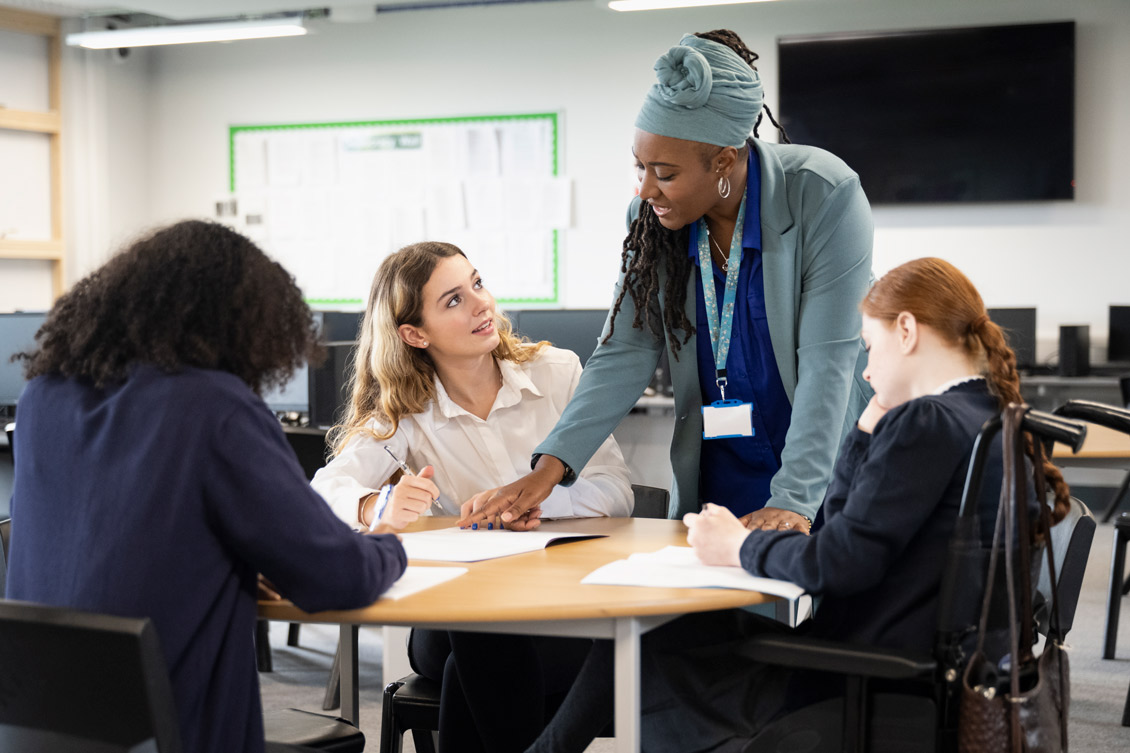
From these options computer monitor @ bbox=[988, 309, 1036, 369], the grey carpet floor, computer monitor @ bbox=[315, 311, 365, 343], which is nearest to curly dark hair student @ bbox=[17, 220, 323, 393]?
the grey carpet floor

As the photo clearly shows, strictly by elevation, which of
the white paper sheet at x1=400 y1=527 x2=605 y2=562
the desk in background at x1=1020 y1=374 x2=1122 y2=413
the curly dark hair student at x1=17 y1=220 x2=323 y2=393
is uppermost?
the curly dark hair student at x1=17 y1=220 x2=323 y2=393

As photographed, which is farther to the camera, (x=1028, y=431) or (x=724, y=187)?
(x=724, y=187)

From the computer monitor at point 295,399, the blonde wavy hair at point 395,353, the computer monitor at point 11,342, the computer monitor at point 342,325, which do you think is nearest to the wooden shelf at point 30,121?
the computer monitor at point 11,342

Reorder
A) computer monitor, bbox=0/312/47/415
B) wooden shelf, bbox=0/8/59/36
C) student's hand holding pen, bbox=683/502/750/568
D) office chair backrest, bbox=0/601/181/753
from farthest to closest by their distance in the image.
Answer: wooden shelf, bbox=0/8/59/36
computer monitor, bbox=0/312/47/415
student's hand holding pen, bbox=683/502/750/568
office chair backrest, bbox=0/601/181/753

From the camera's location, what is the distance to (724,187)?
1.90 m

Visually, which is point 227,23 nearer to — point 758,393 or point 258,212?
point 258,212

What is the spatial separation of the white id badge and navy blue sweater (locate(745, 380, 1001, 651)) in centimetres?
49

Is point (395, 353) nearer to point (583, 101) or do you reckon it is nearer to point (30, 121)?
point (583, 101)

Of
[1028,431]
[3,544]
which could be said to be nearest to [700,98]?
[1028,431]

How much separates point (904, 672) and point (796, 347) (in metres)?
0.74

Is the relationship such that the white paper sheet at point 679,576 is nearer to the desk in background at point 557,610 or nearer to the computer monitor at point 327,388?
the desk in background at point 557,610

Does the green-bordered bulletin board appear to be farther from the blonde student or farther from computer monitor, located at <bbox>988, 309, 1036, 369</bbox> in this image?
the blonde student

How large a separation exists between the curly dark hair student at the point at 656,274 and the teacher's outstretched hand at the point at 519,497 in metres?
0.32

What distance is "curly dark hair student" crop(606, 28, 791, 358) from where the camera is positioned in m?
2.00
